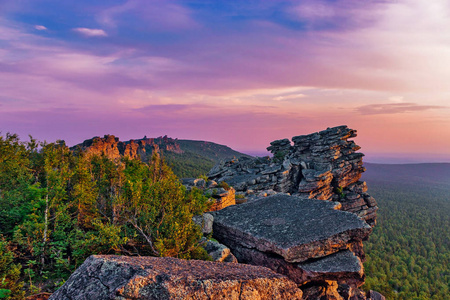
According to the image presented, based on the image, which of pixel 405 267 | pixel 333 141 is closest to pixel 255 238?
pixel 333 141

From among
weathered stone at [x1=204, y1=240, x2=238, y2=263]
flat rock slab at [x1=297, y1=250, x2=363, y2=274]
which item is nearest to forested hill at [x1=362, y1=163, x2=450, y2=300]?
flat rock slab at [x1=297, y1=250, x2=363, y2=274]

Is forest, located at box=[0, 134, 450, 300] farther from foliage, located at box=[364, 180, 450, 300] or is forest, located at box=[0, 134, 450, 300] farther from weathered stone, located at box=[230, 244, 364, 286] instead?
foliage, located at box=[364, 180, 450, 300]

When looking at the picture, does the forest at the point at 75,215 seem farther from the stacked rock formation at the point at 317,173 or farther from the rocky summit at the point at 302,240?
the stacked rock formation at the point at 317,173

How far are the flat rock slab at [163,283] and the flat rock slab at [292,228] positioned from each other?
6136mm

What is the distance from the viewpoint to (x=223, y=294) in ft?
17.4

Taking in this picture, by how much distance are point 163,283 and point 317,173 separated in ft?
146

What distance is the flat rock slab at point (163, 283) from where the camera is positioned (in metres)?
4.86

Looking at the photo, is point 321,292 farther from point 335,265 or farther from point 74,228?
point 74,228

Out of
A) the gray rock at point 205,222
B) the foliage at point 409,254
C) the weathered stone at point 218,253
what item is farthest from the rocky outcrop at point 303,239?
the foliage at point 409,254

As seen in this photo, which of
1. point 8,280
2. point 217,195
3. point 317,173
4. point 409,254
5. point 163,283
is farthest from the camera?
point 409,254

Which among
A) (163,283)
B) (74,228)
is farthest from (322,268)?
(74,228)

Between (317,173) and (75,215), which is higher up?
(75,215)

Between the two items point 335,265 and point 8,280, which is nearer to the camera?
point 8,280

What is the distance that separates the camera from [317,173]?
45.3 m
